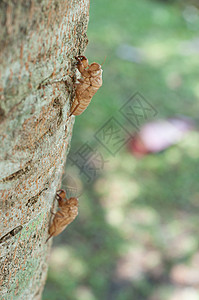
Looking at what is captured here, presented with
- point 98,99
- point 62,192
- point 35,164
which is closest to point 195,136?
point 98,99

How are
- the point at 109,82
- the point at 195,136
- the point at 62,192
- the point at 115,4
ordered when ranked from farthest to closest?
the point at 115,4 → the point at 109,82 → the point at 195,136 → the point at 62,192

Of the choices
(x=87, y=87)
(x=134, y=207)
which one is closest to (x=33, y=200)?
(x=87, y=87)

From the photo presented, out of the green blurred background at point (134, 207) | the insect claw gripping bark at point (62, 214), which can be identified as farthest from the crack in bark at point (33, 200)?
the green blurred background at point (134, 207)

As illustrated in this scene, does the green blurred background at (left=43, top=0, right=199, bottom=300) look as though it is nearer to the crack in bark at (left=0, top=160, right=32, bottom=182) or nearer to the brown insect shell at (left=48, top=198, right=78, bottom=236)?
the brown insect shell at (left=48, top=198, right=78, bottom=236)

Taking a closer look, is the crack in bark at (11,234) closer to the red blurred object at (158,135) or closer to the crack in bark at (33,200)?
the crack in bark at (33,200)

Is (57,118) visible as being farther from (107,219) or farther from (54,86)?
(107,219)
